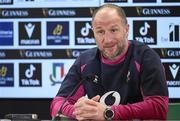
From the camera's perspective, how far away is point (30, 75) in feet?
13.7

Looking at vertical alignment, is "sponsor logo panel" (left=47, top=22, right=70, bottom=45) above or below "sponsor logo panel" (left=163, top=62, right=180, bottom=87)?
above

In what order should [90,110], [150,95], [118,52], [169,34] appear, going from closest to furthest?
[90,110], [150,95], [118,52], [169,34]

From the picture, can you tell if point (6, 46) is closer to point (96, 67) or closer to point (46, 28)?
point (46, 28)

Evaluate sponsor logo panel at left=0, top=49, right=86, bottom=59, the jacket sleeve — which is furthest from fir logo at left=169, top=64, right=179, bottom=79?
the jacket sleeve

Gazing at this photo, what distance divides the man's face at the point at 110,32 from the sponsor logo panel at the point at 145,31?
5.37ft

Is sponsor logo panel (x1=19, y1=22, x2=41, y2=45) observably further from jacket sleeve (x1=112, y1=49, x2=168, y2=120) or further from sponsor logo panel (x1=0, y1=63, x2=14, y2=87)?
jacket sleeve (x1=112, y1=49, x2=168, y2=120)

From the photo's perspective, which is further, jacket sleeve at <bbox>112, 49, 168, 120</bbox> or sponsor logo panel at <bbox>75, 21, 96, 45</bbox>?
sponsor logo panel at <bbox>75, 21, 96, 45</bbox>

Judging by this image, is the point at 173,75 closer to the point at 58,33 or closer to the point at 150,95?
the point at 58,33

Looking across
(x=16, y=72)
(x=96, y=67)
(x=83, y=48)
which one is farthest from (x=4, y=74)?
(x=96, y=67)

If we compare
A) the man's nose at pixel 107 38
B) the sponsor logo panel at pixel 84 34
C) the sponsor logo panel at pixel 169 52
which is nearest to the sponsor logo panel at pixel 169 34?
the sponsor logo panel at pixel 169 52

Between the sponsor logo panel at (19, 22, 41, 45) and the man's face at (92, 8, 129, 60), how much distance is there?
1856mm

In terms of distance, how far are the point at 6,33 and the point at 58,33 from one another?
0.52 m

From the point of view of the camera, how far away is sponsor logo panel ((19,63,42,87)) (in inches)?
163

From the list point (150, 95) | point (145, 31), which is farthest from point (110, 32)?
point (145, 31)
